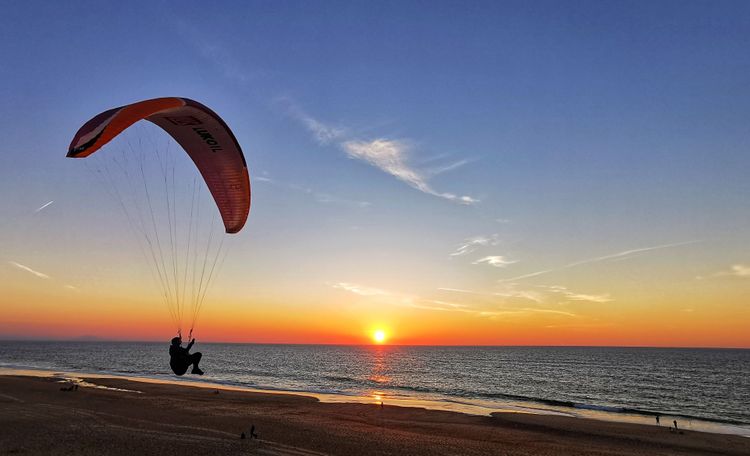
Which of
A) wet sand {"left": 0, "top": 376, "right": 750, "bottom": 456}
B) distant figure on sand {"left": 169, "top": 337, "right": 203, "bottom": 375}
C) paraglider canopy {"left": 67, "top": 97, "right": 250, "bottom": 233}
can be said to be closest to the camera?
paraglider canopy {"left": 67, "top": 97, "right": 250, "bottom": 233}

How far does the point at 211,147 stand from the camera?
14523 millimetres

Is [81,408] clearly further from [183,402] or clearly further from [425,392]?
[425,392]

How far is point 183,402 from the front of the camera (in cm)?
2730

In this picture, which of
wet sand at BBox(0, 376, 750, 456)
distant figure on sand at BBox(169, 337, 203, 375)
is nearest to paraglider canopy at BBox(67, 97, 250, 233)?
distant figure on sand at BBox(169, 337, 203, 375)

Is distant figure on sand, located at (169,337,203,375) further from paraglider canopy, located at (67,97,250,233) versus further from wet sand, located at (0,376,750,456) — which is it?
paraglider canopy, located at (67,97,250,233)

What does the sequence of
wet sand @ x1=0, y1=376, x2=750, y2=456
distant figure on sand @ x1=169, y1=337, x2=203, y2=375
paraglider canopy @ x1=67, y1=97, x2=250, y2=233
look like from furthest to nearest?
wet sand @ x1=0, y1=376, x2=750, y2=456 < distant figure on sand @ x1=169, y1=337, x2=203, y2=375 < paraglider canopy @ x1=67, y1=97, x2=250, y2=233

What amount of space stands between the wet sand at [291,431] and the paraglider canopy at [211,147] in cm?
767

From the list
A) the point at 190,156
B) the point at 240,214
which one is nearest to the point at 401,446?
the point at 240,214

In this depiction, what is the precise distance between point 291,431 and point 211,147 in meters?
11.6

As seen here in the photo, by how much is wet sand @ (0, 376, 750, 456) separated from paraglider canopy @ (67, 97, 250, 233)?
7.67 meters

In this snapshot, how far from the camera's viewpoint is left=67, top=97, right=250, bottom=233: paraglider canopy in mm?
12047

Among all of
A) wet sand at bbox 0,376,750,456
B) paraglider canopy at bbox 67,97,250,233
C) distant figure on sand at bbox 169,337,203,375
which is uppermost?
paraglider canopy at bbox 67,97,250,233

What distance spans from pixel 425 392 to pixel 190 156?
36068 mm

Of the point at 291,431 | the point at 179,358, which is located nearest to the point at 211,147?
the point at 179,358
